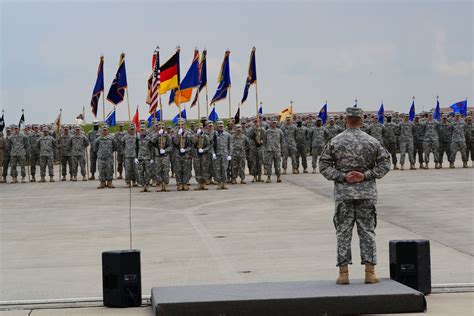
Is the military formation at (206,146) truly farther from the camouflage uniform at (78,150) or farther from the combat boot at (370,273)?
the combat boot at (370,273)

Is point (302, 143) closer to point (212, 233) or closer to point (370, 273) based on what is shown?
point (212, 233)

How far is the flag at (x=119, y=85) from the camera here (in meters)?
31.4

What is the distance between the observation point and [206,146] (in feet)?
88.5

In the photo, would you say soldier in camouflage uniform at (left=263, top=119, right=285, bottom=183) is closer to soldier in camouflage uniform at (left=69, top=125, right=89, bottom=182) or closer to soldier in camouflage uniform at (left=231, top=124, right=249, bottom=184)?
soldier in camouflage uniform at (left=231, top=124, right=249, bottom=184)

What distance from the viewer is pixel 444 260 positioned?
488 inches

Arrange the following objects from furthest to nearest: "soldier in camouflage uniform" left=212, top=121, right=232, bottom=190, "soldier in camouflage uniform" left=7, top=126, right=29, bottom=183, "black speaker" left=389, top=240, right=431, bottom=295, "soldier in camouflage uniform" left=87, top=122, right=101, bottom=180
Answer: "soldier in camouflage uniform" left=7, top=126, right=29, bottom=183 < "soldier in camouflage uniform" left=87, top=122, right=101, bottom=180 < "soldier in camouflage uniform" left=212, top=121, right=232, bottom=190 < "black speaker" left=389, top=240, right=431, bottom=295

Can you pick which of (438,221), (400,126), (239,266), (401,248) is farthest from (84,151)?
(401,248)

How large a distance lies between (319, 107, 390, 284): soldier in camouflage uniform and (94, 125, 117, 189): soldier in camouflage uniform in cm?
1871

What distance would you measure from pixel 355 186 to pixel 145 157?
693 inches

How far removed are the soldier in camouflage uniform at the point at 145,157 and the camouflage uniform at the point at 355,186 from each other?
1698 centimetres

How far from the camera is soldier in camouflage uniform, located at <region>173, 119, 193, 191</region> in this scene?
26.4 m

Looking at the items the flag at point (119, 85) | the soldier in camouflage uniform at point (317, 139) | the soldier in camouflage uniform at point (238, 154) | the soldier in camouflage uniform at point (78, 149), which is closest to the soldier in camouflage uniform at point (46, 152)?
the soldier in camouflage uniform at point (78, 149)

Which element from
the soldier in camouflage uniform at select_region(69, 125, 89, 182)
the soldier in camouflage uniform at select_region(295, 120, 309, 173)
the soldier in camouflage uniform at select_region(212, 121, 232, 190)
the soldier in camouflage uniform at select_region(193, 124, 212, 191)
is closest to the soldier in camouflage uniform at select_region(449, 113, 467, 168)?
the soldier in camouflage uniform at select_region(295, 120, 309, 173)

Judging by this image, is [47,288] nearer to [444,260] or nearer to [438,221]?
[444,260]
